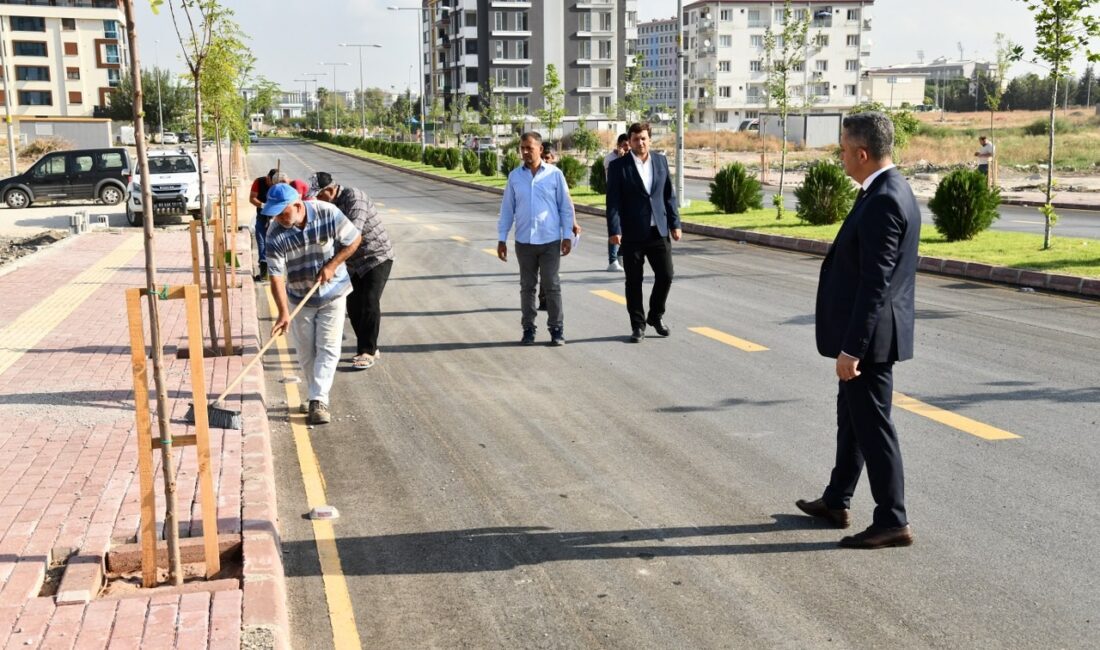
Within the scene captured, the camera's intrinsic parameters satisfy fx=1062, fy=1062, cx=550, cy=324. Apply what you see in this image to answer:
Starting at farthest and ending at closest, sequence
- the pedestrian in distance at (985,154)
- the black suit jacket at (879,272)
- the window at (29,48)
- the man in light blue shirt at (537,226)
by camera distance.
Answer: the window at (29,48), the pedestrian in distance at (985,154), the man in light blue shirt at (537,226), the black suit jacket at (879,272)

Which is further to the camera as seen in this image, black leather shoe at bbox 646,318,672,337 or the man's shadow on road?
black leather shoe at bbox 646,318,672,337

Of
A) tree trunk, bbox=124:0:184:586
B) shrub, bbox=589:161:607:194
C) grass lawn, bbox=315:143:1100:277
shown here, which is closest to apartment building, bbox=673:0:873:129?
shrub, bbox=589:161:607:194

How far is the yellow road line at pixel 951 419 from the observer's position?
6594mm

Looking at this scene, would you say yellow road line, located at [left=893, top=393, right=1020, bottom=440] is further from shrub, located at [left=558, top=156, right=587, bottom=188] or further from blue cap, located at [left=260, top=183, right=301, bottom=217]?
shrub, located at [left=558, top=156, right=587, bottom=188]

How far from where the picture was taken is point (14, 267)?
50.8 feet

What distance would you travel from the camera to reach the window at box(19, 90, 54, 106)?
338 feet

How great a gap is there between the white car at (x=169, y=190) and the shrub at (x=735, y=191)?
38.1 ft

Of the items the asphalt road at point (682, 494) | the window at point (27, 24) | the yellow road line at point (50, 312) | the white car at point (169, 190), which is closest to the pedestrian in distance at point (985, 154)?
the asphalt road at point (682, 494)

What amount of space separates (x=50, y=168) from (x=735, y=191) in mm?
19272

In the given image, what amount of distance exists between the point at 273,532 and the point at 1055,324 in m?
8.43

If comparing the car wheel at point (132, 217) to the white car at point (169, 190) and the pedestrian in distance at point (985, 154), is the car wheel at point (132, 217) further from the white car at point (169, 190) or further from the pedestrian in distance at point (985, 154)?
the pedestrian in distance at point (985, 154)

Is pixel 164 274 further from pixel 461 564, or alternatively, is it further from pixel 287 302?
pixel 461 564

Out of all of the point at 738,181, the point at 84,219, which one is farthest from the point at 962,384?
the point at 84,219

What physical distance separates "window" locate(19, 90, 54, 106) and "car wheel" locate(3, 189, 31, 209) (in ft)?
273
